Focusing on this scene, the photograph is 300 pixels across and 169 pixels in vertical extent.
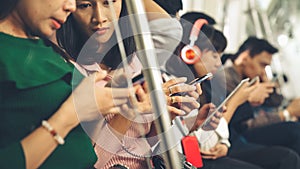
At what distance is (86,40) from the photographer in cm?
77

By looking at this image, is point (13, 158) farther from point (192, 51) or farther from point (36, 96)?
point (192, 51)

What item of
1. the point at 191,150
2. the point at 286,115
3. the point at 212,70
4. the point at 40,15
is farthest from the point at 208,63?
the point at 286,115

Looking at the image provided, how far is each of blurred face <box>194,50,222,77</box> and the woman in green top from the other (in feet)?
1.22

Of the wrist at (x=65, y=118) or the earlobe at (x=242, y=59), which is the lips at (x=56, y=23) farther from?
the earlobe at (x=242, y=59)

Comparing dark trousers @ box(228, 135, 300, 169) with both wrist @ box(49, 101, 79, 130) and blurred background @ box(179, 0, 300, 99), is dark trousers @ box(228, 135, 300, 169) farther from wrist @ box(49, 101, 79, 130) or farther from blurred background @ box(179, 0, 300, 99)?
wrist @ box(49, 101, 79, 130)

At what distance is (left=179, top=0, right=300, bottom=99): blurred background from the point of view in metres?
1.63

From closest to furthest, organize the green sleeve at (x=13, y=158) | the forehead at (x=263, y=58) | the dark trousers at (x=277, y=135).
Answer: the green sleeve at (x=13, y=158) → the dark trousers at (x=277, y=135) → the forehead at (x=263, y=58)

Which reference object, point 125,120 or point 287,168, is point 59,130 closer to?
point 125,120

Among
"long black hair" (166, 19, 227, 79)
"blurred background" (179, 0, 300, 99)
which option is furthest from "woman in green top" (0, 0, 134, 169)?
"blurred background" (179, 0, 300, 99)

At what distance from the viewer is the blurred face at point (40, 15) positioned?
0.69 metres

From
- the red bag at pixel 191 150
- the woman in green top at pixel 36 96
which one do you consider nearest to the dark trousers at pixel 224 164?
the red bag at pixel 191 150

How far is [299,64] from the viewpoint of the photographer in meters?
2.75

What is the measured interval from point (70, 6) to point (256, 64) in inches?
41.0

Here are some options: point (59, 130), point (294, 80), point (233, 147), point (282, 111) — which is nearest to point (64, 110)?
point (59, 130)
